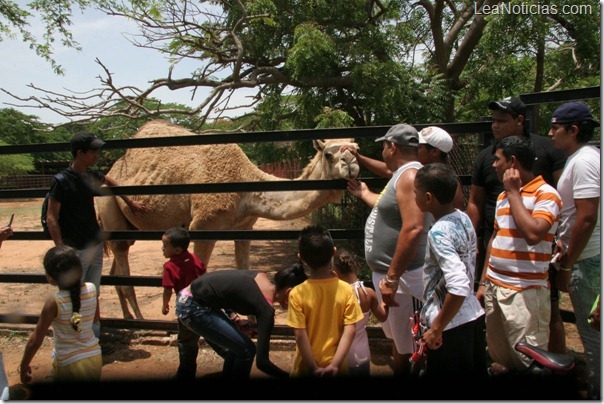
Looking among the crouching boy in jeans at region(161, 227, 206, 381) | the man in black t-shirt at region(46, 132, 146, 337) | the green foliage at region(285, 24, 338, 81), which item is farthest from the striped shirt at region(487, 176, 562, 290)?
the green foliage at region(285, 24, 338, 81)

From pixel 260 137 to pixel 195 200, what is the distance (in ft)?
6.91

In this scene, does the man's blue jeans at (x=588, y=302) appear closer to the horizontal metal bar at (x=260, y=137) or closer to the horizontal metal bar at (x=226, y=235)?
the horizontal metal bar at (x=260, y=137)

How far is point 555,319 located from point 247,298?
213cm

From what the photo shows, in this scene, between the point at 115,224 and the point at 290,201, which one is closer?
the point at 290,201

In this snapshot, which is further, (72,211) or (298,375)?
(72,211)

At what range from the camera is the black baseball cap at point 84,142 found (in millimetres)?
3961

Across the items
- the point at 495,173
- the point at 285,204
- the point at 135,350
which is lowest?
the point at 135,350

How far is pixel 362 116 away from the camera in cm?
942

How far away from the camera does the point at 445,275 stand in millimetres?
2391

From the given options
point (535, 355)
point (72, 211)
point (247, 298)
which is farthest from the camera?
point (72, 211)

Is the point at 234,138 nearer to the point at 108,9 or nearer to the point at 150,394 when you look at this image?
the point at 150,394

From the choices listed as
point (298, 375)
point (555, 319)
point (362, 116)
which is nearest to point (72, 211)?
point (298, 375)

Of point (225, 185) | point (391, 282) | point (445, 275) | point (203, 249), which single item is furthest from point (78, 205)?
point (445, 275)

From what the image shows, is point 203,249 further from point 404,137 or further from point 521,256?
point 521,256
